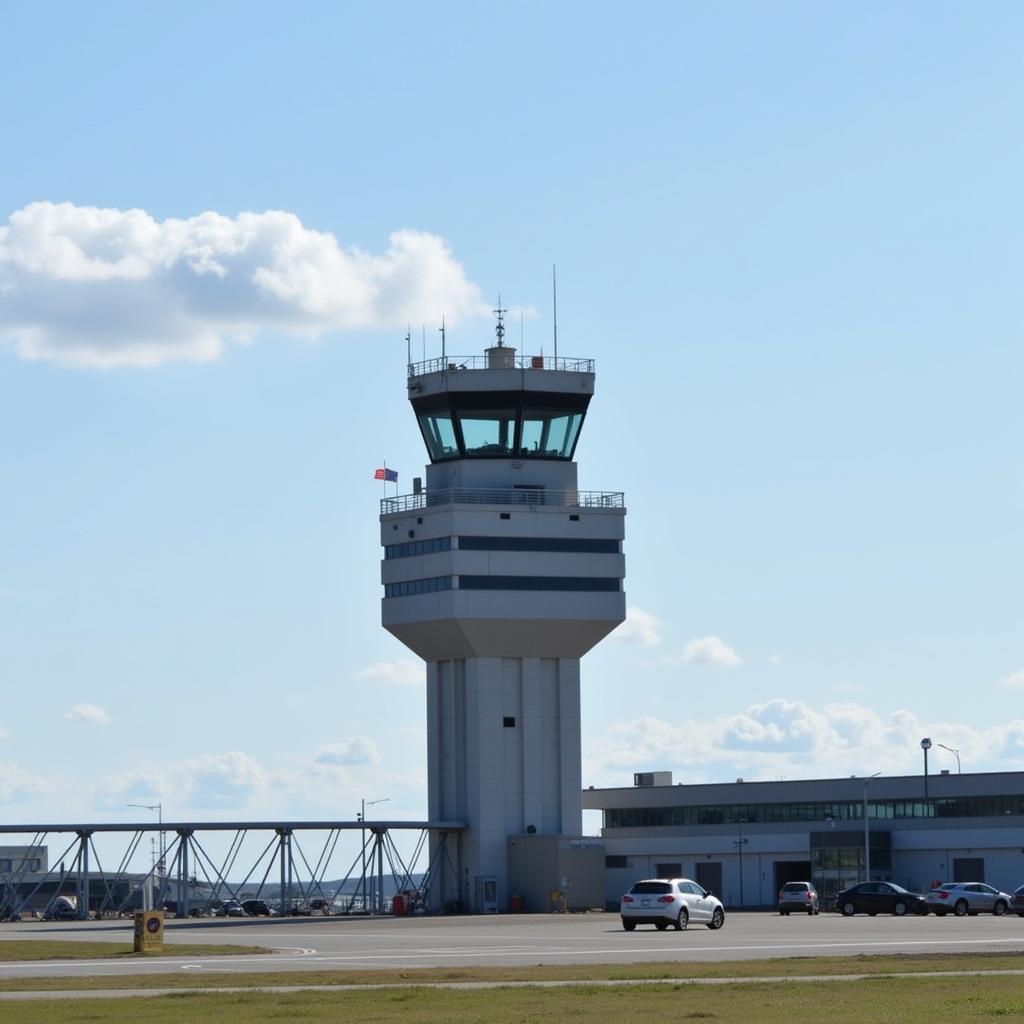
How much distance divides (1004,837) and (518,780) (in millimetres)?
25752

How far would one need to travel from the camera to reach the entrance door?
112188mm

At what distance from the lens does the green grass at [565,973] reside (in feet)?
130

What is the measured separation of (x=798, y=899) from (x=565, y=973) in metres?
51.6

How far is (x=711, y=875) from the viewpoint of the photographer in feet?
369

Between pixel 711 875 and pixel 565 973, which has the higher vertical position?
pixel 565 973

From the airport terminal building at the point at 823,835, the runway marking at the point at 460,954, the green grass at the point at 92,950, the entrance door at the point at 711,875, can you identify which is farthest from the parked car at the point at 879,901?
the green grass at the point at 92,950

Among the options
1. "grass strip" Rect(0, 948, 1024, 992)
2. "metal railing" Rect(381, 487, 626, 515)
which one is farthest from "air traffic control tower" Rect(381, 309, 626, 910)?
"grass strip" Rect(0, 948, 1024, 992)

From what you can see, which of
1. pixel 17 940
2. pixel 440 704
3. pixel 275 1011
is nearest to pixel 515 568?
pixel 440 704

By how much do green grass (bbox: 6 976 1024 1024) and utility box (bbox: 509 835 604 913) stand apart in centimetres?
6698

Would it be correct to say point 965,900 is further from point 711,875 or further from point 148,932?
point 148,932

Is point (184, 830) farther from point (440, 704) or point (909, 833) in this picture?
point (909, 833)

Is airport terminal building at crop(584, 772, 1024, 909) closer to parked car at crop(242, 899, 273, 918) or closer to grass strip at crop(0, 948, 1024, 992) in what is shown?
parked car at crop(242, 899, 273, 918)

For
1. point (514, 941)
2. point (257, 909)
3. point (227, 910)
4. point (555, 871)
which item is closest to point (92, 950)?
point (514, 941)

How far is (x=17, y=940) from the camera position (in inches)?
2682
